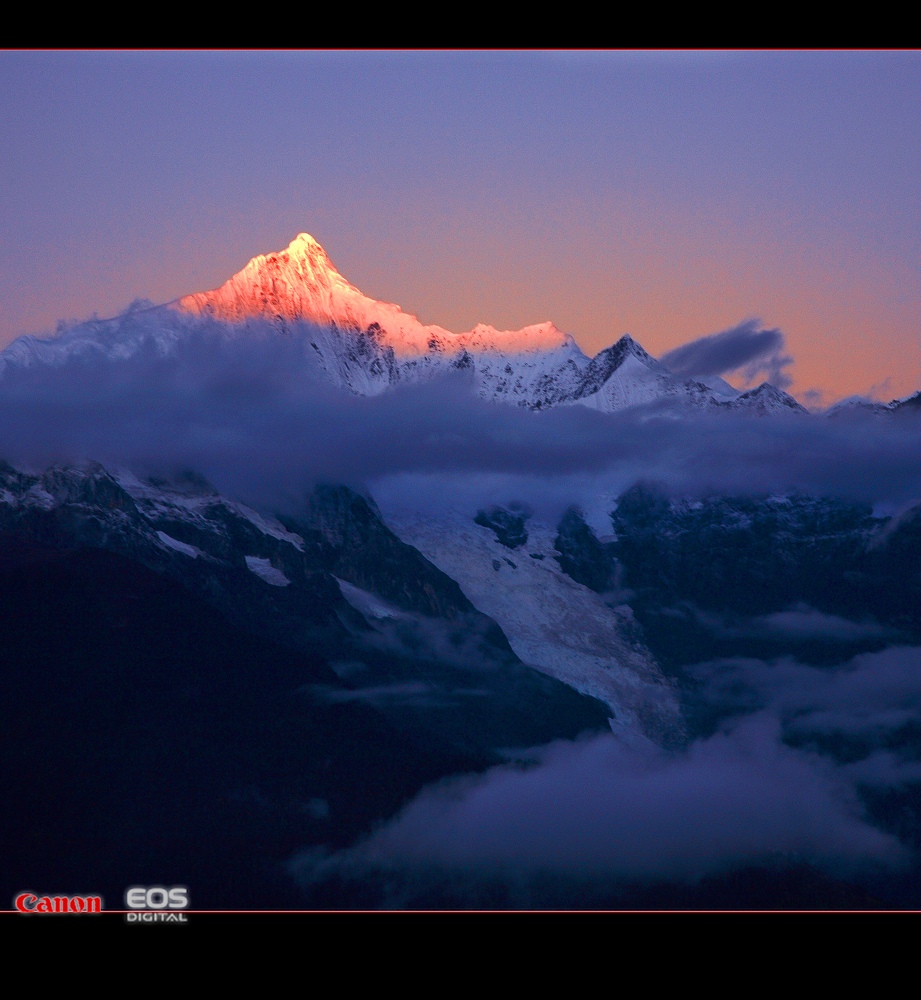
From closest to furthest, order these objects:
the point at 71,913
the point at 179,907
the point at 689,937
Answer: the point at 689,937 → the point at 71,913 → the point at 179,907

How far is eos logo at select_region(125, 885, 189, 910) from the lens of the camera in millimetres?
51688

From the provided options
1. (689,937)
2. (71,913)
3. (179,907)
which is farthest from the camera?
(179,907)

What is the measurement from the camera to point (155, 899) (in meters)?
52.3

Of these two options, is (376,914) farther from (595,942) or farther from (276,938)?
(595,942)

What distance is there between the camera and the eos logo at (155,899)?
5169cm

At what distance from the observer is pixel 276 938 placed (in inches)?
1735
